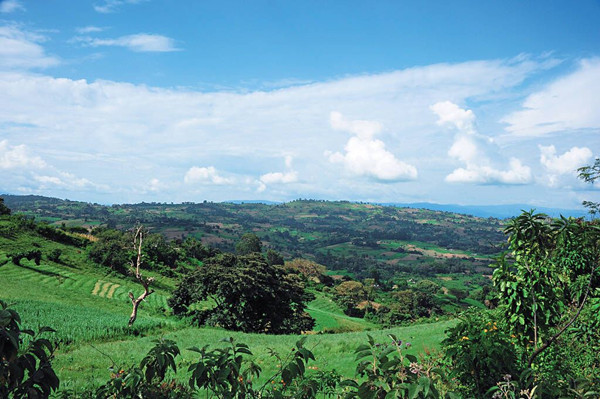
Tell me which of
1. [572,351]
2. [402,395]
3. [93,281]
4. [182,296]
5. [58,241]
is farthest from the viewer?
[58,241]

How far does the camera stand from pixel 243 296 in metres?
32.4

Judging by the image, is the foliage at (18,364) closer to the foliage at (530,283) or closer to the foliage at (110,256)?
the foliage at (530,283)

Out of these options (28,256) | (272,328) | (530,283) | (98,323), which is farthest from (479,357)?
(28,256)

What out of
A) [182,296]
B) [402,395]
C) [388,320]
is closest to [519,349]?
[402,395]

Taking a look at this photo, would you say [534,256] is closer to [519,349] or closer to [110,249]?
[519,349]

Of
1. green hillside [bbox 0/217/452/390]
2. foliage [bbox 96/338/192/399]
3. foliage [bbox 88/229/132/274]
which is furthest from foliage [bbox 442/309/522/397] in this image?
foliage [bbox 88/229/132/274]

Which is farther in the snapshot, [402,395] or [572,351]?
[572,351]

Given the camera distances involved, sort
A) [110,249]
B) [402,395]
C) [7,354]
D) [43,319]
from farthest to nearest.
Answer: [110,249] → [43,319] → [402,395] → [7,354]

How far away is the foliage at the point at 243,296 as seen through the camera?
105 feet

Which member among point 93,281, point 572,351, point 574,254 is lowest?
point 93,281

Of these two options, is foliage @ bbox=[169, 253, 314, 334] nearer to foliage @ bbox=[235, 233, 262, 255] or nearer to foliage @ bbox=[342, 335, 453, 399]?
foliage @ bbox=[342, 335, 453, 399]

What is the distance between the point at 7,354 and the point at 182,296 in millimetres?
33741

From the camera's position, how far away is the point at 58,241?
6156cm

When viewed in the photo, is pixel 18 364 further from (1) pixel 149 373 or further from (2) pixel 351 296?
(2) pixel 351 296
